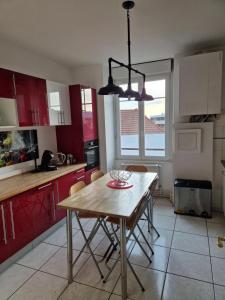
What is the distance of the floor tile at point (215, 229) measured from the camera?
2674 mm

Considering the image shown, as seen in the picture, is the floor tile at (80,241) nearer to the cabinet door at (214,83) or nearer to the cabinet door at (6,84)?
the cabinet door at (6,84)

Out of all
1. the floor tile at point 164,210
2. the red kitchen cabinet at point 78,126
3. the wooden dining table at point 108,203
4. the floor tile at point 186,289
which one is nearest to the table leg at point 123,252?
the wooden dining table at point 108,203

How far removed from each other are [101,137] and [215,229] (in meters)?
2.40

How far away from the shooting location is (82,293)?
5.95 ft

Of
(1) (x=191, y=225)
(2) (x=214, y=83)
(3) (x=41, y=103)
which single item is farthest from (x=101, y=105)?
(1) (x=191, y=225)

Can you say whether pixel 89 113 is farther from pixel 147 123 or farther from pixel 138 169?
pixel 138 169

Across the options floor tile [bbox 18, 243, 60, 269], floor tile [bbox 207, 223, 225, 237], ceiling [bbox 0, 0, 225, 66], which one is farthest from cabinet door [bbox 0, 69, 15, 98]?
floor tile [bbox 207, 223, 225, 237]

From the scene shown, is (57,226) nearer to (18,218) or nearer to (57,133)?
(18,218)

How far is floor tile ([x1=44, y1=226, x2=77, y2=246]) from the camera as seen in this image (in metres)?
2.63

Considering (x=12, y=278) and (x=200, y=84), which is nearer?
(x=12, y=278)

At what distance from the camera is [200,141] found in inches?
125

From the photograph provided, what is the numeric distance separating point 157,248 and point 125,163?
202 centimetres

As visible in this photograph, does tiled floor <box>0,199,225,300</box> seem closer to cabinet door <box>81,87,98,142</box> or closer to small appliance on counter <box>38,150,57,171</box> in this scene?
small appliance on counter <box>38,150,57,171</box>

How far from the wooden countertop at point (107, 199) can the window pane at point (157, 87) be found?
6.49ft
